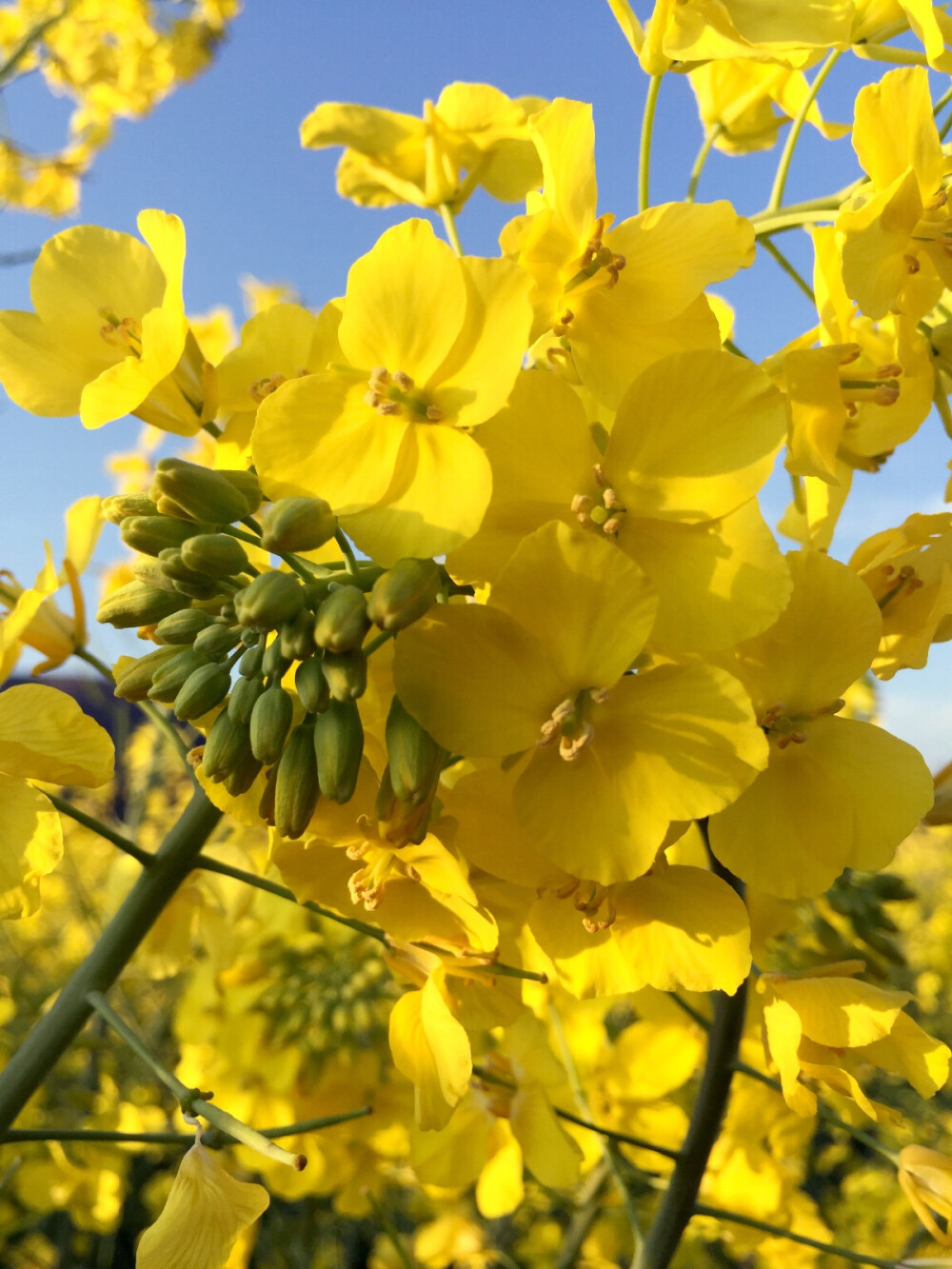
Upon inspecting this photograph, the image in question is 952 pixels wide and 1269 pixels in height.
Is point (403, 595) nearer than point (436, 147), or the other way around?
point (403, 595)

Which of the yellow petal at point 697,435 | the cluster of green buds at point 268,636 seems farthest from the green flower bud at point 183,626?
the yellow petal at point 697,435

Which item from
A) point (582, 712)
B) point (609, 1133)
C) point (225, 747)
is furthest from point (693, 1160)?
point (225, 747)

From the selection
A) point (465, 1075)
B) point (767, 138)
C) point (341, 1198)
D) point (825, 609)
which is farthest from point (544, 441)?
point (341, 1198)

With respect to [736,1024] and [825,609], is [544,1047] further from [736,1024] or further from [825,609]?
[825,609]

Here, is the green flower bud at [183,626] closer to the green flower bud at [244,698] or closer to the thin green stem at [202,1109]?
the green flower bud at [244,698]

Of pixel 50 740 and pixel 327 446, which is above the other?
pixel 327 446

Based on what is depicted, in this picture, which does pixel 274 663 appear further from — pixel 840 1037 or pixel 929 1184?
pixel 929 1184
